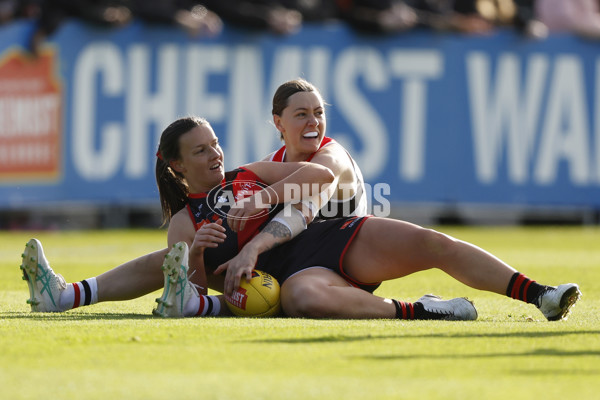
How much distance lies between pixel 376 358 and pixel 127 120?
36.9ft

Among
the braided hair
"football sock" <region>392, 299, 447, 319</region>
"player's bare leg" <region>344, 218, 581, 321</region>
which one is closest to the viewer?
"player's bare leg" <region>344, 218, 581, 321</region>

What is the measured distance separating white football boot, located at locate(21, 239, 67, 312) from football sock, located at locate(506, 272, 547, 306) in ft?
7.50

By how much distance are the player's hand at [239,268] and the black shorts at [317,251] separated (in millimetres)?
272

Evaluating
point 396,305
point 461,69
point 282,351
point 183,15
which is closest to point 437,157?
point 461,69

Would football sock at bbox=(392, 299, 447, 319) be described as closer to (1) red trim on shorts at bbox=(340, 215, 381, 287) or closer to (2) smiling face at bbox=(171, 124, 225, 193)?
(1) red trim on shorts at bbox=(340, 215, 381, 287)

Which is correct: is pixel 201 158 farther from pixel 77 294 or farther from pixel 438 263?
pixel 438 263

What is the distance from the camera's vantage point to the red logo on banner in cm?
1470

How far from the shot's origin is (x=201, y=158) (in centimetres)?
588

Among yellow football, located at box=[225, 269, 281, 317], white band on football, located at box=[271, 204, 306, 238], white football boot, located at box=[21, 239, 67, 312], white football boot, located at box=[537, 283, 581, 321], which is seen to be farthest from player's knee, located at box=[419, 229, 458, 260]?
white football boot, located at box=[21, 239, 67, 312]

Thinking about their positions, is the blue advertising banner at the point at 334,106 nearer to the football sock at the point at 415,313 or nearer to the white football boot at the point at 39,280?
the white football boot at the point at 39,280

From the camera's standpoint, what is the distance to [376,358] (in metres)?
3.89

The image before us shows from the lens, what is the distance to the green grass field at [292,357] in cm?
331

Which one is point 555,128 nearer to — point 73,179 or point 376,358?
point 73,179

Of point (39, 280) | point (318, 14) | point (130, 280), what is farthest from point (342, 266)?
point (318, 14)
